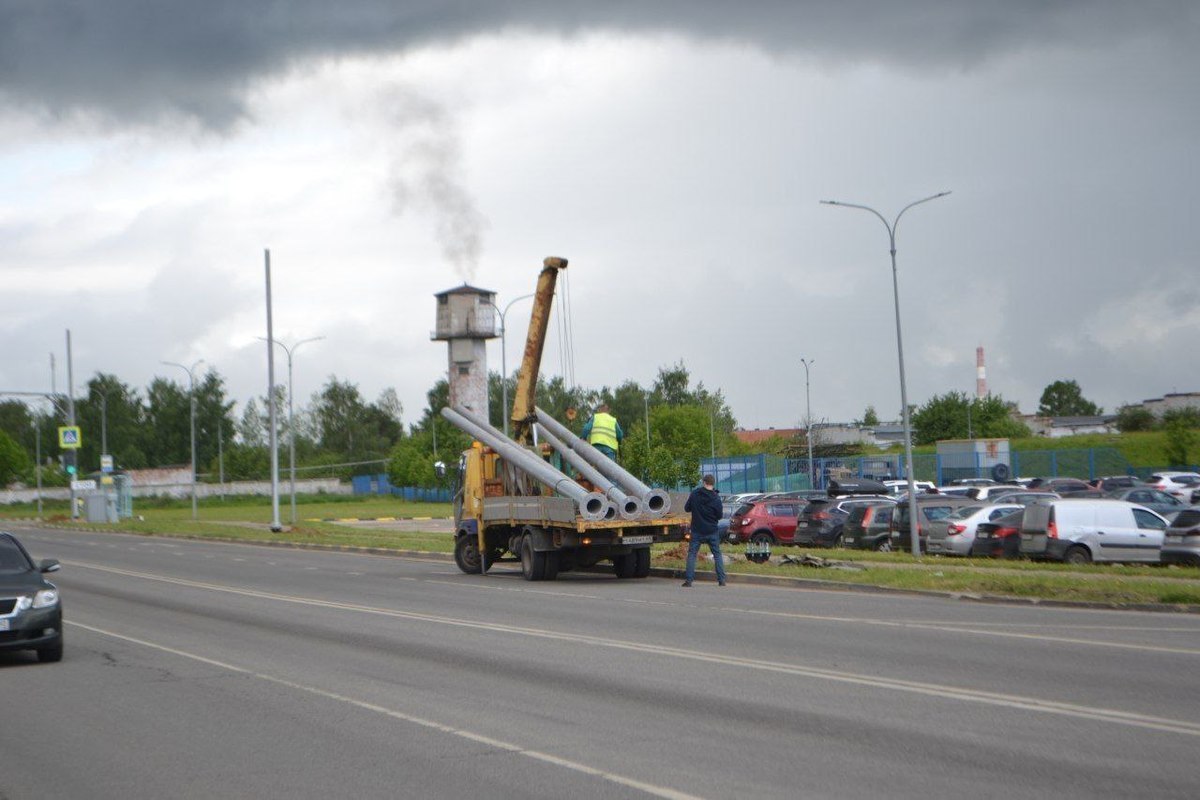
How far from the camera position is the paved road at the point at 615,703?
7.93 m

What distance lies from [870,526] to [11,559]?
22272 mm

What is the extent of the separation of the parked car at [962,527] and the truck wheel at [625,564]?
7922 millimetres

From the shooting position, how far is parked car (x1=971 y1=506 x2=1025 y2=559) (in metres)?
27.7

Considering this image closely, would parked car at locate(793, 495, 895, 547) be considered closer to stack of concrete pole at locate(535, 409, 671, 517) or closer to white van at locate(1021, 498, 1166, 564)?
white van at locate(1021, 498, 1166, 564)

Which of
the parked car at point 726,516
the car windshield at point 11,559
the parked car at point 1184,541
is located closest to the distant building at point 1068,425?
the parked car at point 726,516

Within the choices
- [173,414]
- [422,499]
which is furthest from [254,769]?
[173,414]

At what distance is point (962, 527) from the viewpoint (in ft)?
96.0

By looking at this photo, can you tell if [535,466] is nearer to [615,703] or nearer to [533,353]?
[533,353]

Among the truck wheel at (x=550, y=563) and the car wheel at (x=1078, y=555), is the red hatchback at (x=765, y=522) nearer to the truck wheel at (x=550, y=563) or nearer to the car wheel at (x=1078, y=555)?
the car wheel at (x=1078, y=555)

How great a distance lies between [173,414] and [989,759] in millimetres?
142163

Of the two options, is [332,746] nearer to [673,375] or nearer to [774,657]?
[774,657]

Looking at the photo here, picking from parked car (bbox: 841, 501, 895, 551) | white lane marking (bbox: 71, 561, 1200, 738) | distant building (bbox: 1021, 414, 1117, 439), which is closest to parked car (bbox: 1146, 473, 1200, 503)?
parked car (bbox: 841, 501, 895, 551)

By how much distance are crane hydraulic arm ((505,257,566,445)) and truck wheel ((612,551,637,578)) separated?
11.6ft

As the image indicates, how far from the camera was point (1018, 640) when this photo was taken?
14117mm
